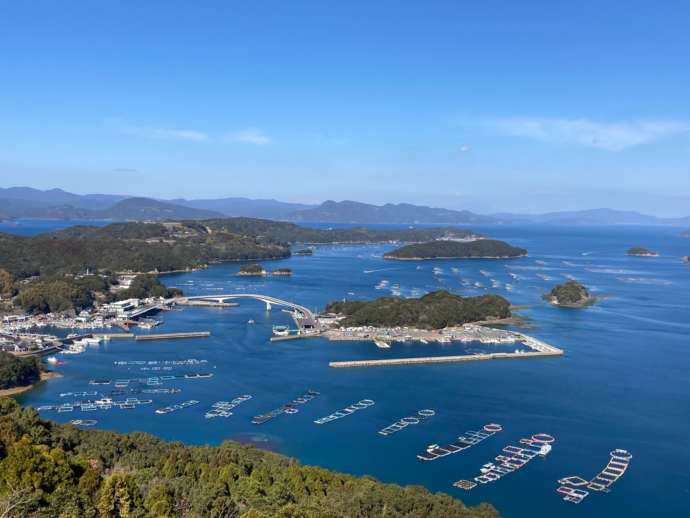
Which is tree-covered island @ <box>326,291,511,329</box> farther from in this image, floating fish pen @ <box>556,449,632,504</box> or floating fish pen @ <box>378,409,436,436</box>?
floating fish pen @ <box>556,449,632,504</box>

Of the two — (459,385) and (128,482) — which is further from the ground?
(128,482)

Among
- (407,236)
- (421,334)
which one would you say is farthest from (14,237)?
(407,236)

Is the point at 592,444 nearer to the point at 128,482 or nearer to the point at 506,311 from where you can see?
the point at 128,482

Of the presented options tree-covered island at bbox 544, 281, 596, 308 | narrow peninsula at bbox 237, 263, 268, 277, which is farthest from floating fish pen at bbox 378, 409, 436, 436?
narrow peninsula at bbox 237, 263, 268, 277

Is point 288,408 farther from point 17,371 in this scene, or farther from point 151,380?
point 17,371

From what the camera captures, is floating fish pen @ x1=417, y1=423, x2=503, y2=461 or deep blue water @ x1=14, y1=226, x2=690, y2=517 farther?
floating fish pen @ x1=417, y1=423, x2=503, y2=461
